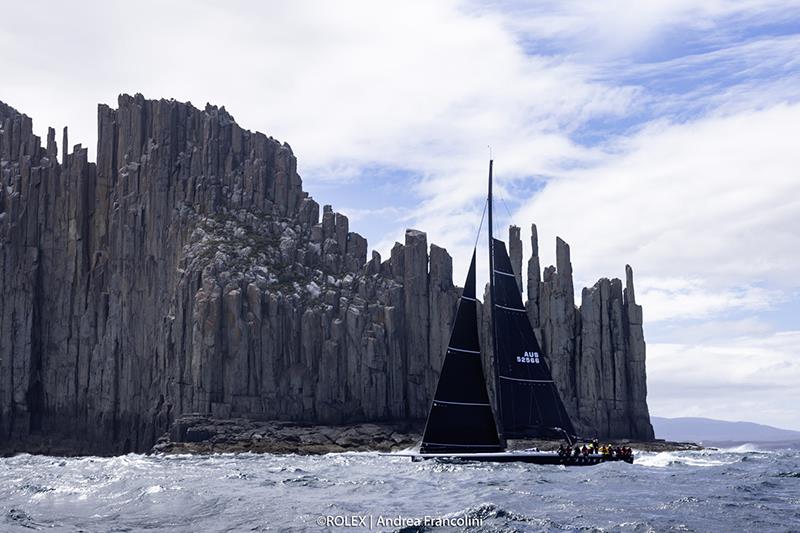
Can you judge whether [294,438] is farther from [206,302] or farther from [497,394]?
[497,394]

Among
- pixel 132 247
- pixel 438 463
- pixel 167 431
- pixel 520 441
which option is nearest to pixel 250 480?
pixel 438 463

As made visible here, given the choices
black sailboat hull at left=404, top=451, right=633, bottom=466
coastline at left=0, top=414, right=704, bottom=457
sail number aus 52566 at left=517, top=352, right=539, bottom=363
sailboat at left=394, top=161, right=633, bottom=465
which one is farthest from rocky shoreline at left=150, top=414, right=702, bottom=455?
Answer: black sailboat hull at left=404, top=451, right=633, bottom=466

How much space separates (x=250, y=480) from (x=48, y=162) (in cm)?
8305

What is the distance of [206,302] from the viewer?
353 ft

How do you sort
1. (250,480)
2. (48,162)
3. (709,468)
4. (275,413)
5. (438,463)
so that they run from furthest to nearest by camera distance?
(48,162) → (275,413) → (709,468) → (438,463) → (250,480)

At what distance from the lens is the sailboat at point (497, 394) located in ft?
228

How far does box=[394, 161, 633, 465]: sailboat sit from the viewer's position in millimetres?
69562

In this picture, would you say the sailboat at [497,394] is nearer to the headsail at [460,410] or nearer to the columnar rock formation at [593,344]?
the headsail at [460,410]

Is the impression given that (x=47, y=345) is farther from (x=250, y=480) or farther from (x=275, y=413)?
(x=250, y=480)

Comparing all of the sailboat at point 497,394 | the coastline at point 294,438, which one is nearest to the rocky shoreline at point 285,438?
the coastline at point 294,438

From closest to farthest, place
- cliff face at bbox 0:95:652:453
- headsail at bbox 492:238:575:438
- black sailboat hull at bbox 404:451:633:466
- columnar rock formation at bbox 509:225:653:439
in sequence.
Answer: black sailboat hull at bbox 404:451:633:466, headsail at bbox 492:238:575:438, cliff face at bbox 0:95:652:453, columnar rock formation at bbox 509:225:653:439

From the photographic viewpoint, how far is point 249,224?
4734 inches

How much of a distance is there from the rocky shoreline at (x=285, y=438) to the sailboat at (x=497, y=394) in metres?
17.4

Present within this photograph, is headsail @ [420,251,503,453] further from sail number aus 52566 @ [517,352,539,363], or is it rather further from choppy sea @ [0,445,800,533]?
sail number aus 52566 @ [517,352,539,363]
